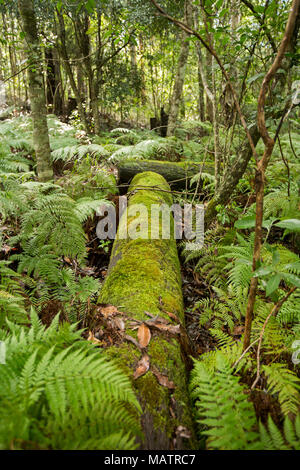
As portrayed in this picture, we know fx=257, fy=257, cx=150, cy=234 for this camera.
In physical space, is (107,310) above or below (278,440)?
below

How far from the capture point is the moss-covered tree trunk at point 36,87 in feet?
10.6

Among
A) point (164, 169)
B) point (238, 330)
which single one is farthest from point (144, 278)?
point (164, 169)

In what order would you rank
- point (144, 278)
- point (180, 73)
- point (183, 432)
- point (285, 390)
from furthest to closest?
point (180, 73), point (144, 278), point (285, 390), point (183, 432)

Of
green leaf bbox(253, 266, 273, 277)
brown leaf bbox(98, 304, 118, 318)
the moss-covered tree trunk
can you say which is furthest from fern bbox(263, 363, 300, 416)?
the moss-covered tree trunk

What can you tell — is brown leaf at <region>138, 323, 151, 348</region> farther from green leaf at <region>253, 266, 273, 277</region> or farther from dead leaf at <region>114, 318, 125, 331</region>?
green leaf at <region>253, 266, 273, 277</region>

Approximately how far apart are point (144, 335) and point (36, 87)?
362 centimetres

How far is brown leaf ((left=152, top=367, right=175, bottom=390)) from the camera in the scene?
52.9 inches

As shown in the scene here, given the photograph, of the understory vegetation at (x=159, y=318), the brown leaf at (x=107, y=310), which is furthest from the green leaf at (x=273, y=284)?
the brown leaf at (x=107, y=310)

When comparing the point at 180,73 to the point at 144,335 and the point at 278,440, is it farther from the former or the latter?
the point at 278,440

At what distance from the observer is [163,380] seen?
136 centimetres

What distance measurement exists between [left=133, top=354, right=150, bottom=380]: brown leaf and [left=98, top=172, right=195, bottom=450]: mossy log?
2 cm

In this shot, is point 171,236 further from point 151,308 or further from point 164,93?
point 164,93

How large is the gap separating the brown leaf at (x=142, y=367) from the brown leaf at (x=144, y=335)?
83mm
